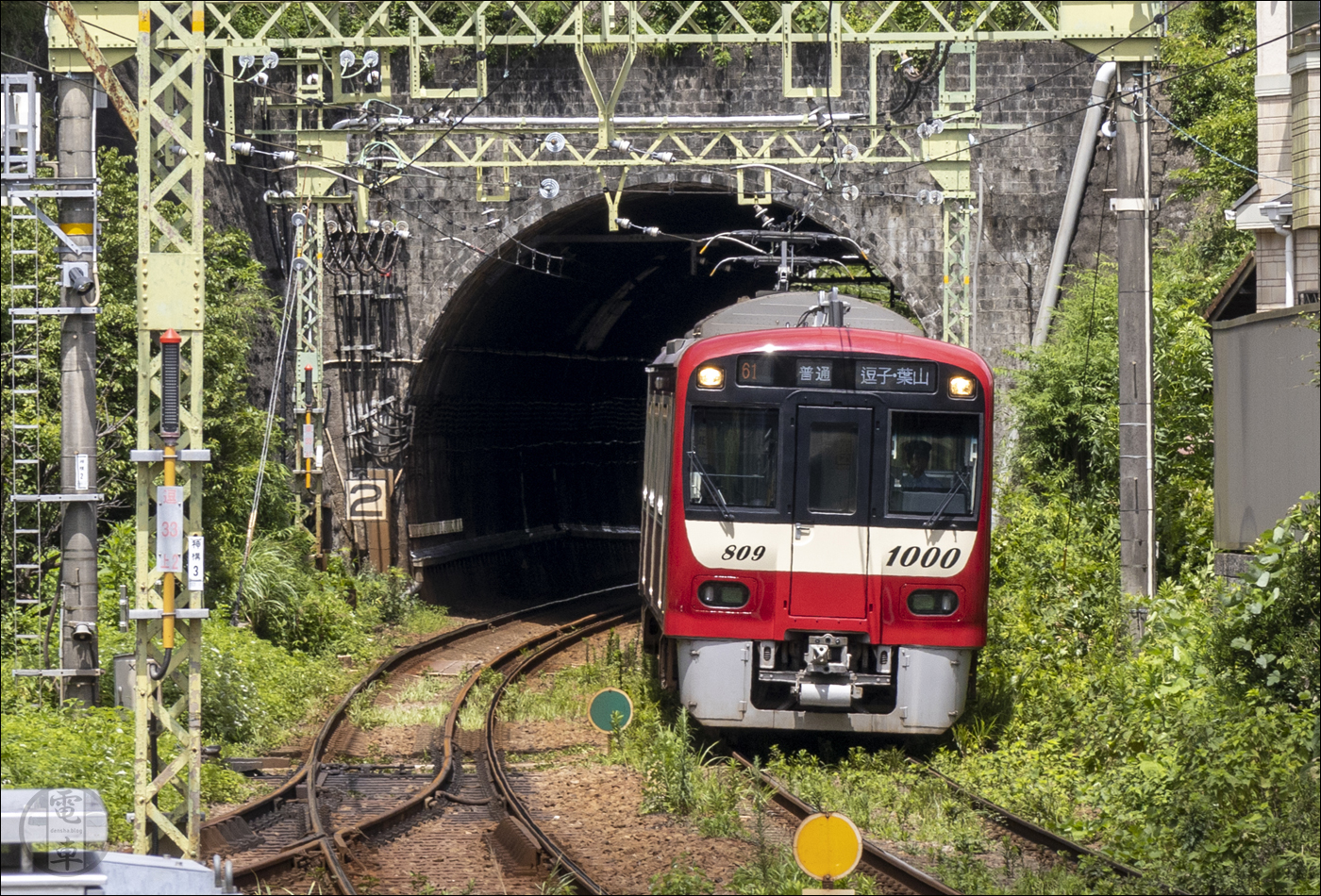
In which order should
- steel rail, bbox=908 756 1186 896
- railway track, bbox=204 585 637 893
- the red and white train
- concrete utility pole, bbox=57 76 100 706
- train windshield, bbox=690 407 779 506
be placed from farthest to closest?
train windshield, bbox=690 407 779 506
the red and white train
concrete utility pole, bbox=57 76 100 706
railway track, bbox=204 585 637 893
steel rail, bbox=908 756 1186 896

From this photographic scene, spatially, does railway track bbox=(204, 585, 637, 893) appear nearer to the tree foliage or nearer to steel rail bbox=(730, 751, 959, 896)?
steel rail bbox=(730, 751, 959, 896)

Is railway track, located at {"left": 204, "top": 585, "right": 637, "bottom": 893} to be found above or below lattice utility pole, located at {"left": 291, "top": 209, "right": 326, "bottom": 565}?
below

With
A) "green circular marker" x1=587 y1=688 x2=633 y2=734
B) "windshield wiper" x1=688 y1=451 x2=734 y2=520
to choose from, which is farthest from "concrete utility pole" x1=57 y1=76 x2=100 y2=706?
"windshield wiper" x1=688 y1=451 x2=734 y2=520

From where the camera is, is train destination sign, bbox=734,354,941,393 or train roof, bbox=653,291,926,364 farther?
train roof, bbox=653,291,926,364

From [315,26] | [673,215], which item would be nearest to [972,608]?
[315,26]

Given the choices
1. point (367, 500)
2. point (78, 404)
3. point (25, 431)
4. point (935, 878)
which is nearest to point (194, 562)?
point (78, 404)

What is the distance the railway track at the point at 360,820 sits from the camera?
31.0 ft

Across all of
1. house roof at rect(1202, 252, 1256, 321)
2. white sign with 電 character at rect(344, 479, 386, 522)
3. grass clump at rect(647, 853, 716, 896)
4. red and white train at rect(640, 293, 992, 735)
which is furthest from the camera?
white sign with 電 character at rect(344, 479, 386, 522)

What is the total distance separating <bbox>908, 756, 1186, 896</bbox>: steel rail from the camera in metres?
9.04

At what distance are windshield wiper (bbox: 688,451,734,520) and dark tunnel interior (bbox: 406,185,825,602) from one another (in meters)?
11.9

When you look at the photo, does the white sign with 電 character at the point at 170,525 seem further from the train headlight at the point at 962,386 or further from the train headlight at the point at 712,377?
the train headlight at the point at 962,386

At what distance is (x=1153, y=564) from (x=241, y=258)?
582 inches

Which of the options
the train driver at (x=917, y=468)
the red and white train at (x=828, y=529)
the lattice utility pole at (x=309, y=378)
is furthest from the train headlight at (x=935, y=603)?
the lattice utility pole at (x=309, y=378)

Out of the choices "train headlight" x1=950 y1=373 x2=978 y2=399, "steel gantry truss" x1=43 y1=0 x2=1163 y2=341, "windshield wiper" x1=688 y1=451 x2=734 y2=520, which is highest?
"steel gantry truss" x1=43 y1=0 x2=1163 y2=341
